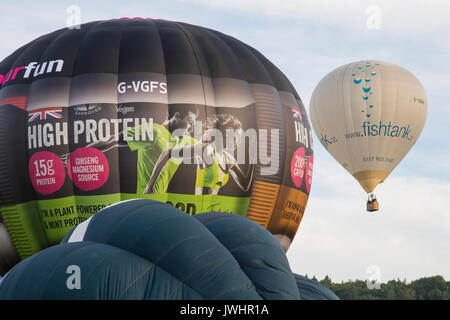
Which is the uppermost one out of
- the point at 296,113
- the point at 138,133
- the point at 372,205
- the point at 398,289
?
the point at 296,113

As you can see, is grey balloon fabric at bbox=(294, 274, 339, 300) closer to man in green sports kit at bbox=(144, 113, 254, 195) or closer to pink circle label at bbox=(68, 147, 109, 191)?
man in green sports kit at bbox=(144, 113, 254, 195)

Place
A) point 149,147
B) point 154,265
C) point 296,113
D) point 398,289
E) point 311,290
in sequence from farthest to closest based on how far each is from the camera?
1. point 398,289
2. point 296,113
3. point 149,147
4. point 311,290
5. point 154,265

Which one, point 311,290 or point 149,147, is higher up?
point 149,147

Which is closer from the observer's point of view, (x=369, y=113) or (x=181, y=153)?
(x=181, y=153)

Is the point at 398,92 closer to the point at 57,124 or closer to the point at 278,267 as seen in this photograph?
the point at 57,124

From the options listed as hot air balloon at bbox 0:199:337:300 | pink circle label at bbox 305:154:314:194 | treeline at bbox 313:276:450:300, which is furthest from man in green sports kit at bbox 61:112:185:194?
treeline at bbox 313:276:450:300

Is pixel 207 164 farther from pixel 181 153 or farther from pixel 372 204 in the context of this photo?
pixel 372 204

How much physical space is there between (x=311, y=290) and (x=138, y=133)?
654 centimetres

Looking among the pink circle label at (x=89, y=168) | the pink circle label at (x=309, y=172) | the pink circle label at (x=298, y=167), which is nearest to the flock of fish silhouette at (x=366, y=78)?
the pink circle label at (x=309, y=172)

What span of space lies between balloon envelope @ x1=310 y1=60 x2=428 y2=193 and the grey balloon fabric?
630 inches

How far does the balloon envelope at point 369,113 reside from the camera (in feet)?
74.0

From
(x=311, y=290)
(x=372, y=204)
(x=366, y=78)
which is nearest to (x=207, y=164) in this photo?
(x=311, y=290)

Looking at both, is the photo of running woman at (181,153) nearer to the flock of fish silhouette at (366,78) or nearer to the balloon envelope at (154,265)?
the balloon envelope at (154,265)

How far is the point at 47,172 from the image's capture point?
1305 cm
